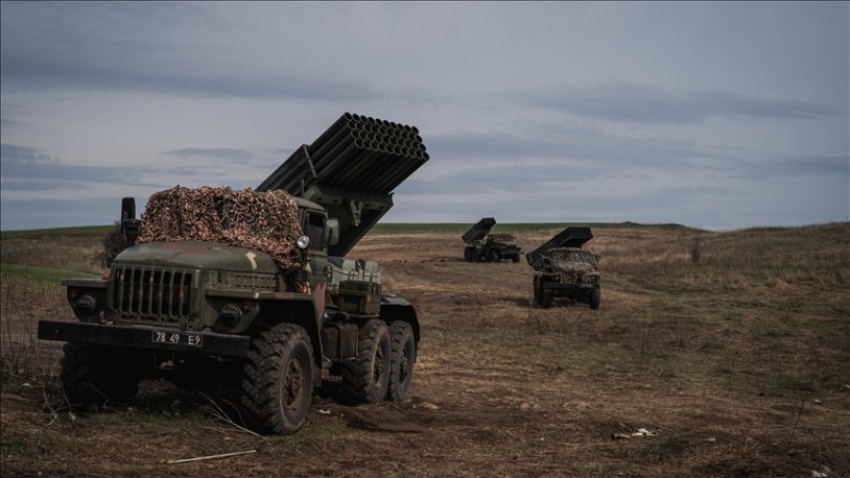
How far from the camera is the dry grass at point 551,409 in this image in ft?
27.0

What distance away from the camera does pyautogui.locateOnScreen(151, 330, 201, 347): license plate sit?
28.9 ft

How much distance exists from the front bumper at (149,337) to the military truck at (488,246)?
4379cm

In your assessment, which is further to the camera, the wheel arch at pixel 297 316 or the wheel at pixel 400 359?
the wheel at pixel 400 359

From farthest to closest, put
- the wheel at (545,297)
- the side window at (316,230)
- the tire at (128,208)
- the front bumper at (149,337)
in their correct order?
the wheel at (545,297) → the side window at (316,230) → the tire at (128,208) → the front bumper at (149,337)

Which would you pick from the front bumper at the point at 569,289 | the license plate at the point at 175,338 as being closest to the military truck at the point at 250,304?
the license plate at the point at 175,338

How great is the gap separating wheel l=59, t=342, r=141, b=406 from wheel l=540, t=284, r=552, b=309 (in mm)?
19643

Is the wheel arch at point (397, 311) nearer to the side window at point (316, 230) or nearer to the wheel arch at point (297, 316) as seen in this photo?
the side window at point (316, 230)

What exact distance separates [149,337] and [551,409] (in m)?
4.97

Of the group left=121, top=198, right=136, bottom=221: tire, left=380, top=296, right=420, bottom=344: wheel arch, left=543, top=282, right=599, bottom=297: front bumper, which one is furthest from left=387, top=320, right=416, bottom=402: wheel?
left=543, top=282, right=599, bottom=297: front bumper

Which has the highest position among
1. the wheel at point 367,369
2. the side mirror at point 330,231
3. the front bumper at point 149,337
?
the side mirror at point 330,231

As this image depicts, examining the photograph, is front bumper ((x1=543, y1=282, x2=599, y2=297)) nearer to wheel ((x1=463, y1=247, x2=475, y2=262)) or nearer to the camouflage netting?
the camouflage netting

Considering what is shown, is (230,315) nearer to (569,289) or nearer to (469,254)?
(569,289)

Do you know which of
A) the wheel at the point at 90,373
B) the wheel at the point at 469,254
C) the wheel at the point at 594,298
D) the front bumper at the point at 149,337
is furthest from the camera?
the wheel at the point at 469,254

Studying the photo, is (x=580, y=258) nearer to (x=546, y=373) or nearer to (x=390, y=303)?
(x=546, y=373)
